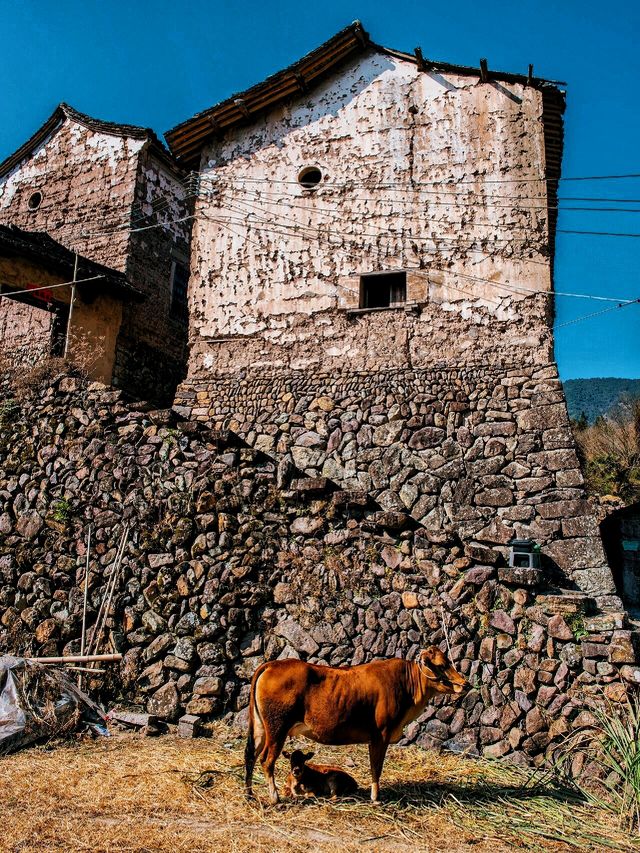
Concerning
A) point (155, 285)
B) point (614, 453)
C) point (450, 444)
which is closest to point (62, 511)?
point (450, 444)

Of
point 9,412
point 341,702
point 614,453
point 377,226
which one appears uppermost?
point 377,226

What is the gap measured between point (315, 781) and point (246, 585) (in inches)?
109

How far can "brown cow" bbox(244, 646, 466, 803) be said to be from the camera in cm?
445

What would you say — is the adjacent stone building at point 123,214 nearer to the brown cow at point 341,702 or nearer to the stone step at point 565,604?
the stone step at point 565,604

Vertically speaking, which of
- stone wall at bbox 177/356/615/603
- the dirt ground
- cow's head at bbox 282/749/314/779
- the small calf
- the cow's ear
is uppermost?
stone wall at bbox 177/356/615/603

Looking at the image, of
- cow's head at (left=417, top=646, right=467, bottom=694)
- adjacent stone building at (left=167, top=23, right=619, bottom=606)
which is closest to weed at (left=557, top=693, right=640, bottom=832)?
cow's head at (left=417, top=646, right=467, bottom=694)

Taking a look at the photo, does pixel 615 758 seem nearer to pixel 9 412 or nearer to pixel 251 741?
pixel 251 741

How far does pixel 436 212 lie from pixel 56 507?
745 cm

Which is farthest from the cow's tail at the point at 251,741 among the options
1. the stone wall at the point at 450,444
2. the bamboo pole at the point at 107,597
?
the stone wall at the point at 450,444

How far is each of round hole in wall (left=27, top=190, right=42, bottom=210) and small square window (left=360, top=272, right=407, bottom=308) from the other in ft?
33.7

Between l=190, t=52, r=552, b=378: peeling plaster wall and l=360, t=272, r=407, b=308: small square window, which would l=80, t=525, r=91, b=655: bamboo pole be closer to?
l=190, t=52, r=552, b=378: peeling plaster wall

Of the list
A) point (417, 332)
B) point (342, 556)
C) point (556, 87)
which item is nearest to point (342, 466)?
point (417, 332)

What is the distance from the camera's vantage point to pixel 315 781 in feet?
15.3

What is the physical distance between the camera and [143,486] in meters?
8.20
